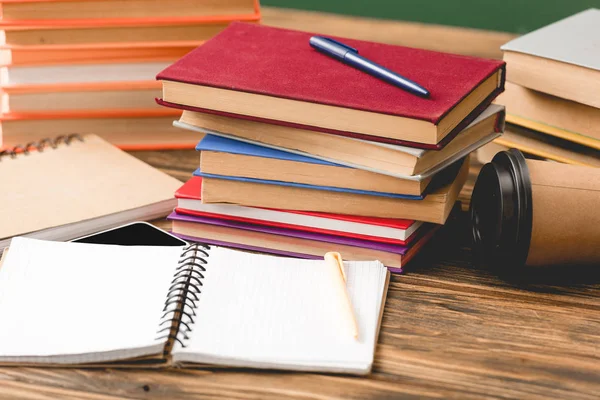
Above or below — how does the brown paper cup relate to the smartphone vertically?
above

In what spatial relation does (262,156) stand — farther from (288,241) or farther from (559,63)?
(559,63)

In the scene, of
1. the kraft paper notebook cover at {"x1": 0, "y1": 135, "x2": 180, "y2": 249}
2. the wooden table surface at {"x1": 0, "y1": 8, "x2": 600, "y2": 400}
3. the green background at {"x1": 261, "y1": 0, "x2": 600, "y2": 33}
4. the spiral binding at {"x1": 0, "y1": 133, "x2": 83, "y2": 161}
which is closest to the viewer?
the wooden table surface at {"x1": 0, "y1": 8, "x2": 600, "y2": 400}

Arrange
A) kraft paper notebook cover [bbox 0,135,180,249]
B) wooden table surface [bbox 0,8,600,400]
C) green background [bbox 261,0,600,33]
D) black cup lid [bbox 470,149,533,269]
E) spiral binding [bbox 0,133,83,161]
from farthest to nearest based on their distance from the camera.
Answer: green background [bbox 261,0,600,33] < spiral binding [bbox 0,133,83,161] < kraft paper notebook cover [bbox 0,135,180,249] < black cup lid [bbox 470,149,533,269] < wooden table surface [bbox 0,8,600,400]

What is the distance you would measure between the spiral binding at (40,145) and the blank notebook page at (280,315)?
414 millimetres

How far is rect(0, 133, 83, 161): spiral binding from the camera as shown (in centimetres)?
113

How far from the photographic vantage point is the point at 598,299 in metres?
0.86

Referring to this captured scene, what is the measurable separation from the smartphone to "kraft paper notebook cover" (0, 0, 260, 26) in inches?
14.0

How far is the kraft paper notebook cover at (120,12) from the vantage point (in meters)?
1.15

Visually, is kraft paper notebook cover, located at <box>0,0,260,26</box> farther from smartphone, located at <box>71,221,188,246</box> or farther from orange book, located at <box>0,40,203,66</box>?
smartphone, located at <box>71,221,188,246</box>

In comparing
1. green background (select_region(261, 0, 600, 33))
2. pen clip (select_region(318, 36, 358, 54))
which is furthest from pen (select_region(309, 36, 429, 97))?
green background (select_region(261, 0, 600, 33))

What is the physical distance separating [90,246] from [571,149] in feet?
2.11

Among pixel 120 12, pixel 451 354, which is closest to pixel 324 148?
pixel 451 354

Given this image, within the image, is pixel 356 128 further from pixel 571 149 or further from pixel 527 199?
pixel 571 149

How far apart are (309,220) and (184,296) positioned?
19cm
